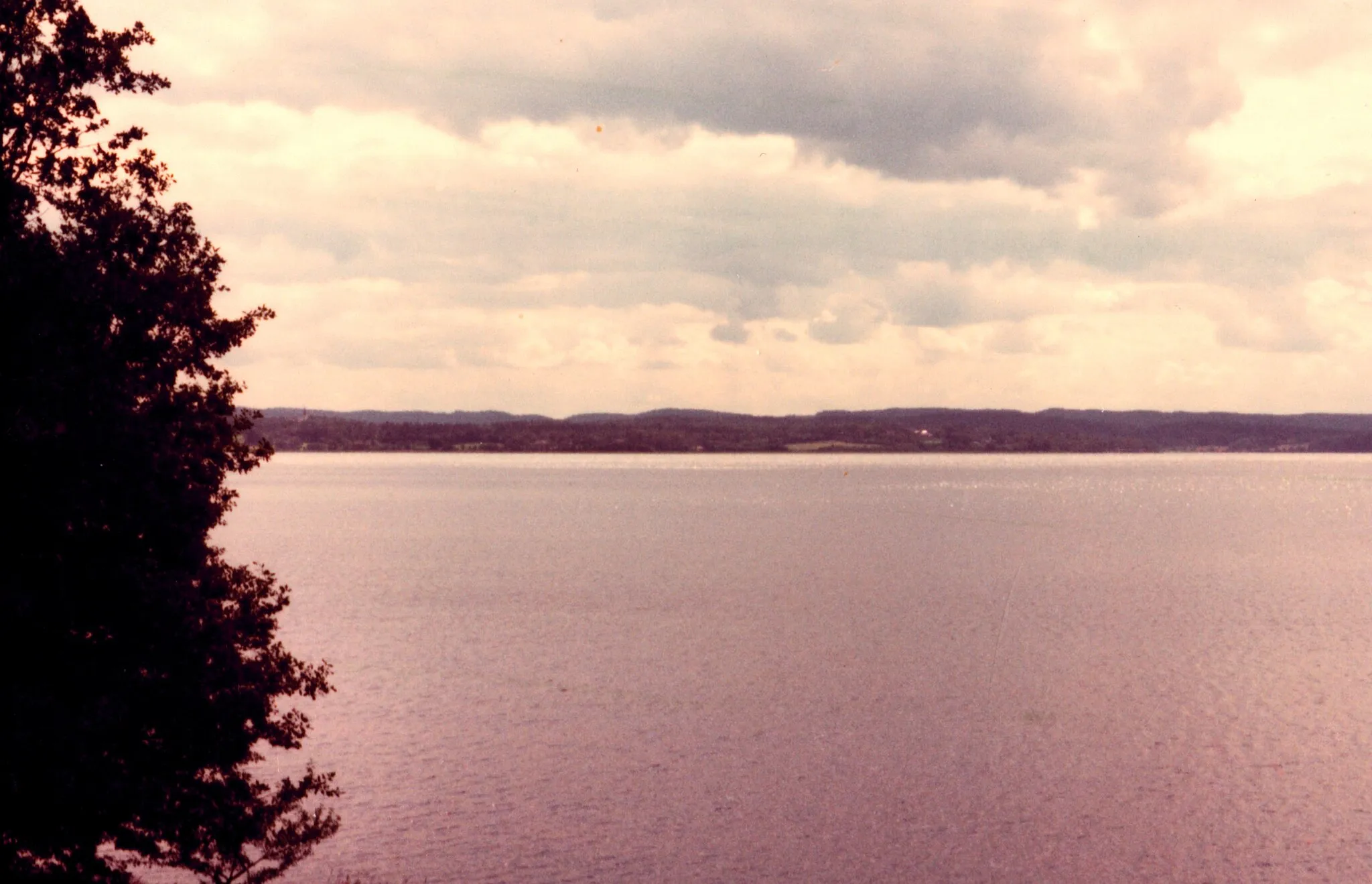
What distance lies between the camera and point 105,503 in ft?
55.4

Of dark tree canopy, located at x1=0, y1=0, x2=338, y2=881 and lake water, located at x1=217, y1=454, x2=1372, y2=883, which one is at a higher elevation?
dark tree canopy, located at x1=0, y1=0, x2=338, y2=881

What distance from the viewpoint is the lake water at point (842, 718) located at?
23.6 m

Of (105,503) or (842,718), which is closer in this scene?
(105,503)

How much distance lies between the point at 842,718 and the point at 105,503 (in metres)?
22.8

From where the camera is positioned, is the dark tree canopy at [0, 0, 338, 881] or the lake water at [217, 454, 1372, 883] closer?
the dark tree canopy at [0, 0, 338, 881]

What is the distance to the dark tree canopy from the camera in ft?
52.9

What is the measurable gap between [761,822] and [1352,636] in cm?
3594

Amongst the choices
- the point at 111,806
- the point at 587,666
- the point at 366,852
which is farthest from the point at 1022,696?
the point at 111,806

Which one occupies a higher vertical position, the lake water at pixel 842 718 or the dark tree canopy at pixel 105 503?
the dark tree canopy at pixel 105 503

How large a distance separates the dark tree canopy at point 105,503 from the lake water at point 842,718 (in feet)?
19.1

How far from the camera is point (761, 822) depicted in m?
25.0

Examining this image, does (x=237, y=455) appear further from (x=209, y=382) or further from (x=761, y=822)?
(x=761, y=822)

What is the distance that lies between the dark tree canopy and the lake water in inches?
229

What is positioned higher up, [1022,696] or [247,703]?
[247,703]
